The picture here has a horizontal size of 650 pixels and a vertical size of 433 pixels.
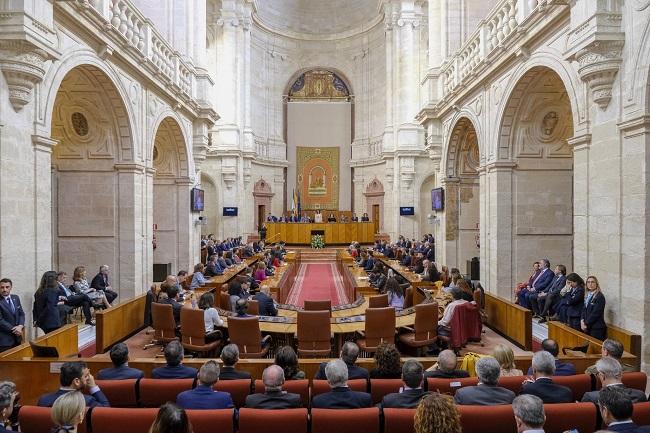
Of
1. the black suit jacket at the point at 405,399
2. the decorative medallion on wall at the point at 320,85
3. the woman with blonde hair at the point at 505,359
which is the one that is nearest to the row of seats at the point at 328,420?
the black suit jacket at the point at 405,399

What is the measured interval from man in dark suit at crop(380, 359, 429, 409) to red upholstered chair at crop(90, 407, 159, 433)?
165 cm

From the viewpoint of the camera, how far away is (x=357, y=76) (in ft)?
91.6

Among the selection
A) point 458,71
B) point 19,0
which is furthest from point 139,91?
point 458,71

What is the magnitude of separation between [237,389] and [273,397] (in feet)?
1.95

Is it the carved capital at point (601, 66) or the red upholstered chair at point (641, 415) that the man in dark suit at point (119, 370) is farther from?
the carved capital at point (601, 66)

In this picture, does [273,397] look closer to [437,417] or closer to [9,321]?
[437,417]

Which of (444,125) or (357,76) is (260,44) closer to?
(357,76)

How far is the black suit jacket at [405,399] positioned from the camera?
3512 millimetres

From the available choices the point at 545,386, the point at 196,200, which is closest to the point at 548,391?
the point at 545,386

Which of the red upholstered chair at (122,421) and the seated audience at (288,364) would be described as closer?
the red upholstered chair at (122,421)

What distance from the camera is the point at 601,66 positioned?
19.6ft

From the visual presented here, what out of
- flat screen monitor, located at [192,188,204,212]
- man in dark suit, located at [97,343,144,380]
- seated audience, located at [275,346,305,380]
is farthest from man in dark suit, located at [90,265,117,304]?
seated audience, located at [275,346,305,380]

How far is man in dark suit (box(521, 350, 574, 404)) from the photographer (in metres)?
3.65

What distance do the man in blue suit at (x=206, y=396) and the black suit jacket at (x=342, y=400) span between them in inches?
26.8
